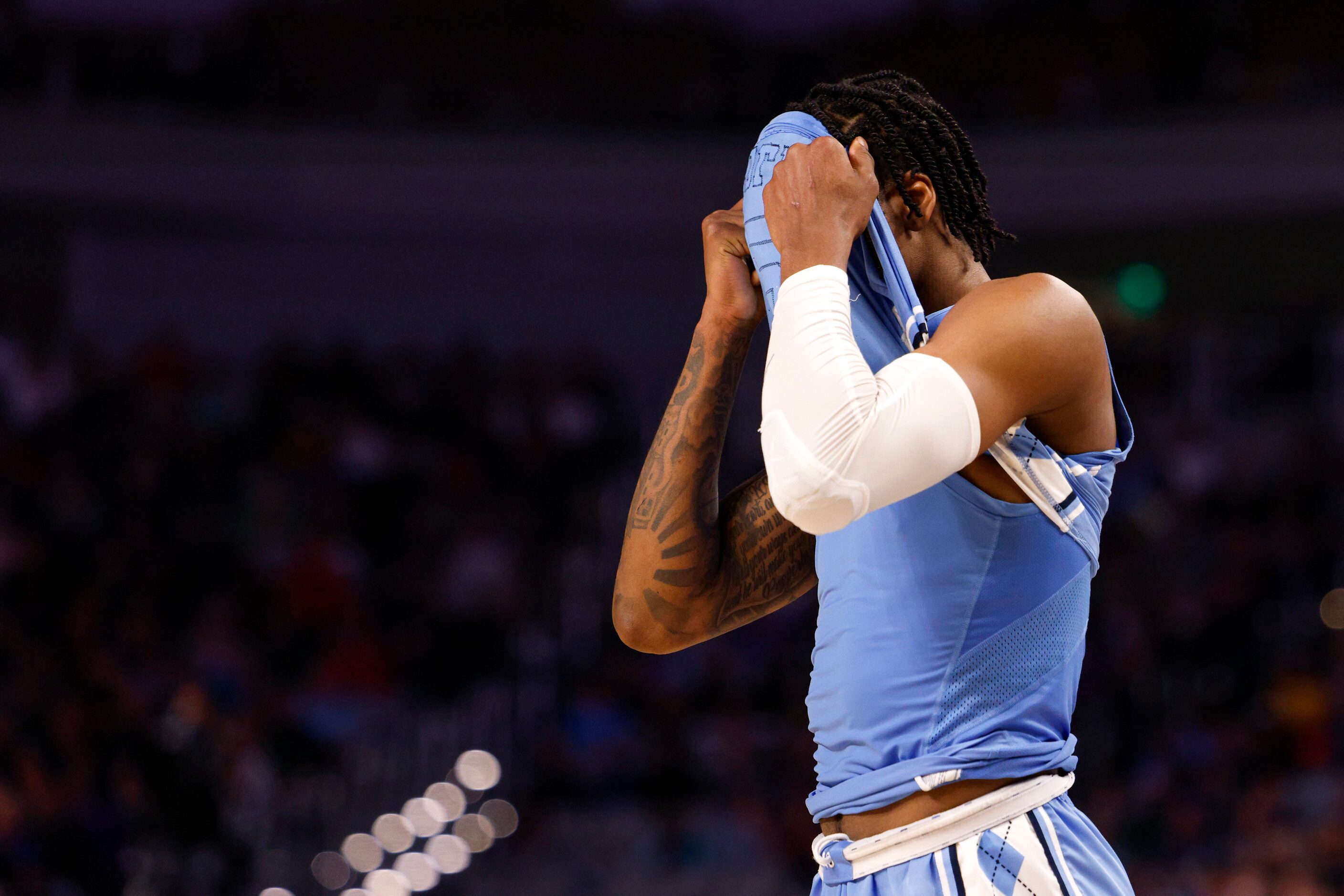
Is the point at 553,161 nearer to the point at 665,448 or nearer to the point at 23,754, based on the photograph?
the point at 23,754

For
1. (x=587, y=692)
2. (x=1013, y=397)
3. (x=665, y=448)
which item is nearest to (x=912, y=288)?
(x=1013, y=397)

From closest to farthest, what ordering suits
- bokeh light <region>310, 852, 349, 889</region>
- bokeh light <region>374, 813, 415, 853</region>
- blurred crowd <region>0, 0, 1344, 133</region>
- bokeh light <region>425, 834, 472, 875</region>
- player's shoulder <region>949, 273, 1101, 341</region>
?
player's shoulder <region>949, 273, 1101, 341</region>, bokeh light <region>310, 852, 349, 889</region>, bokeh light <region>374, 813, 415, 853</region>, bokeh light <region>425, 834, 472, 875</region>, blurred crowd <region>0, 0, 1344, 133</region>

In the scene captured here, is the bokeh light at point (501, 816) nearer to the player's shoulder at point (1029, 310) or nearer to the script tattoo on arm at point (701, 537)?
the script tattoo on arm at point (701, 537)

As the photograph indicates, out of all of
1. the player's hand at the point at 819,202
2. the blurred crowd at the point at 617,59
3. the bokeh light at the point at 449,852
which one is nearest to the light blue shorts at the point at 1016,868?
the player's hand at the point at 819,202

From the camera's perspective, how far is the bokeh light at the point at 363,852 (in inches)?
254

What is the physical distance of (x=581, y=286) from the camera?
12953 mm

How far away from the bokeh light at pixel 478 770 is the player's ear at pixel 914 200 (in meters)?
5.71

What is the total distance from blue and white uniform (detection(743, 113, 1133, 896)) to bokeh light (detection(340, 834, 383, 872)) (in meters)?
5.01

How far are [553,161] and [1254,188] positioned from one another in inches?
227

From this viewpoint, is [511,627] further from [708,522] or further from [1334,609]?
[708,522]

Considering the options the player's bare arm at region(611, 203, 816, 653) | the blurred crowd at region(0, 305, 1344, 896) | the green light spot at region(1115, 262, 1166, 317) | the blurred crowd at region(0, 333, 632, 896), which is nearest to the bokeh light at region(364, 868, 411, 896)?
the blurred crowd at region(0, 305, 1344, 896)

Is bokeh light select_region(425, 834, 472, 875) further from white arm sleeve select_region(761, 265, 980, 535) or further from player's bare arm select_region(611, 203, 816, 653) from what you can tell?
white arm sleeve select_region(761, 265, 980, 535)

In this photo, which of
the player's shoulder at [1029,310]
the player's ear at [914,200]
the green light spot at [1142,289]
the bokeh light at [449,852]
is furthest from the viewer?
the green light spot at [1142,289]

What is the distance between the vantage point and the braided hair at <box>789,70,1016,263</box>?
199 centimetres
